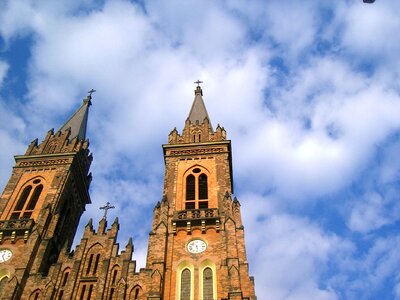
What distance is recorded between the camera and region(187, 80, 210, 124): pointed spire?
45.3m

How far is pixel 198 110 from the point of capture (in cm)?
4794

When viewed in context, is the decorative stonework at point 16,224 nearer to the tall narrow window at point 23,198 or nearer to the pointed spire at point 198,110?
the tall narrow window at point 23,198

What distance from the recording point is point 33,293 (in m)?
29.6

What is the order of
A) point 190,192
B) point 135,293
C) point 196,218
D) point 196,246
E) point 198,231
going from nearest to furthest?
point 135,293 < point 196,246 < point 198,231 < point 196,218 < point 190,192

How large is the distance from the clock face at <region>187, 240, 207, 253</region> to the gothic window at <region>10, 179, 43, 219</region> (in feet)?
40.7

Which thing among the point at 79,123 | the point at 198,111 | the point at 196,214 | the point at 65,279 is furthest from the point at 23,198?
the point at 198,111

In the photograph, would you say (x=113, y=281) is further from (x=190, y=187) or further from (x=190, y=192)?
(x=190, y=187)

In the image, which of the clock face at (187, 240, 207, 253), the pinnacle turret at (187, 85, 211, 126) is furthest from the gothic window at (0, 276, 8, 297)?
the pinnacle turret at (187, 85, 211, 126)

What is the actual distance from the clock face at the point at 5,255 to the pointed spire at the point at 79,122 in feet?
44.7

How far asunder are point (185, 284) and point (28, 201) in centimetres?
1460

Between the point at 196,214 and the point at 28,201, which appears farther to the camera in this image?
the point at 28,201

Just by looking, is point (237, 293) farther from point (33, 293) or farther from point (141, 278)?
point (33, 293)

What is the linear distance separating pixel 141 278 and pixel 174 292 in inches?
88.1

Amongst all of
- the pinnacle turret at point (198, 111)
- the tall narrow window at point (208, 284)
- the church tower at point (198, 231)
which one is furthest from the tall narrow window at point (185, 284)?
the pinnacle turret at point (198, 111)
